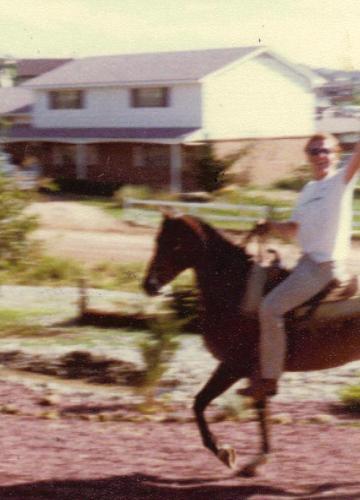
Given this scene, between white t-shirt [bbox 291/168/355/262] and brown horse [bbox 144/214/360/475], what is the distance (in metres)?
0.60

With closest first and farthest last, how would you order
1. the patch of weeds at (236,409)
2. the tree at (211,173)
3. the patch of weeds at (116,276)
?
the patch of weeds at (236,409) → the tree at (211,173) → the patch of weeds at (116,276)

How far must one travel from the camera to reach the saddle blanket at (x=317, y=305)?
6863 mm

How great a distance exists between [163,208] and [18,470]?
2.38m

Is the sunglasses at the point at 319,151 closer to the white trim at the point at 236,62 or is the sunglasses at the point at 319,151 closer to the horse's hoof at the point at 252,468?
the horse's hoof at the point at 252,468

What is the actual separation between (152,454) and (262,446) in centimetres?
106

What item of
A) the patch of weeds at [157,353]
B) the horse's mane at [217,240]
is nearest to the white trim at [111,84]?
the patch of weeds at [157,353]

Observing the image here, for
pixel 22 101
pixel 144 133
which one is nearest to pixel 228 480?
pixel 144 133

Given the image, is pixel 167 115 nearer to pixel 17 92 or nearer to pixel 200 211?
pixel 200 211

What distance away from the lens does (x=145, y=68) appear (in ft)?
140

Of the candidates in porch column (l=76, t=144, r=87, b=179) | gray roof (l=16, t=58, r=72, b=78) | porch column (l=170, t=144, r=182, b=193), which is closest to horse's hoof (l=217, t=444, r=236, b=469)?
porch column (l=170, t=144, r=182, b=193)

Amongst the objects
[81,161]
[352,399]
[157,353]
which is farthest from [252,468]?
[81,161]

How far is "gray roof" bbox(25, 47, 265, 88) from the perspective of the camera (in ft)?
133

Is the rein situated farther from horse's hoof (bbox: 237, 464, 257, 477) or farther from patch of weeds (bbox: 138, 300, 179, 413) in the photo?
patch of weeds (bbox: 138, 300, 179, 413)

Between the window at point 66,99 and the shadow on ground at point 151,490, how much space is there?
3818cm
